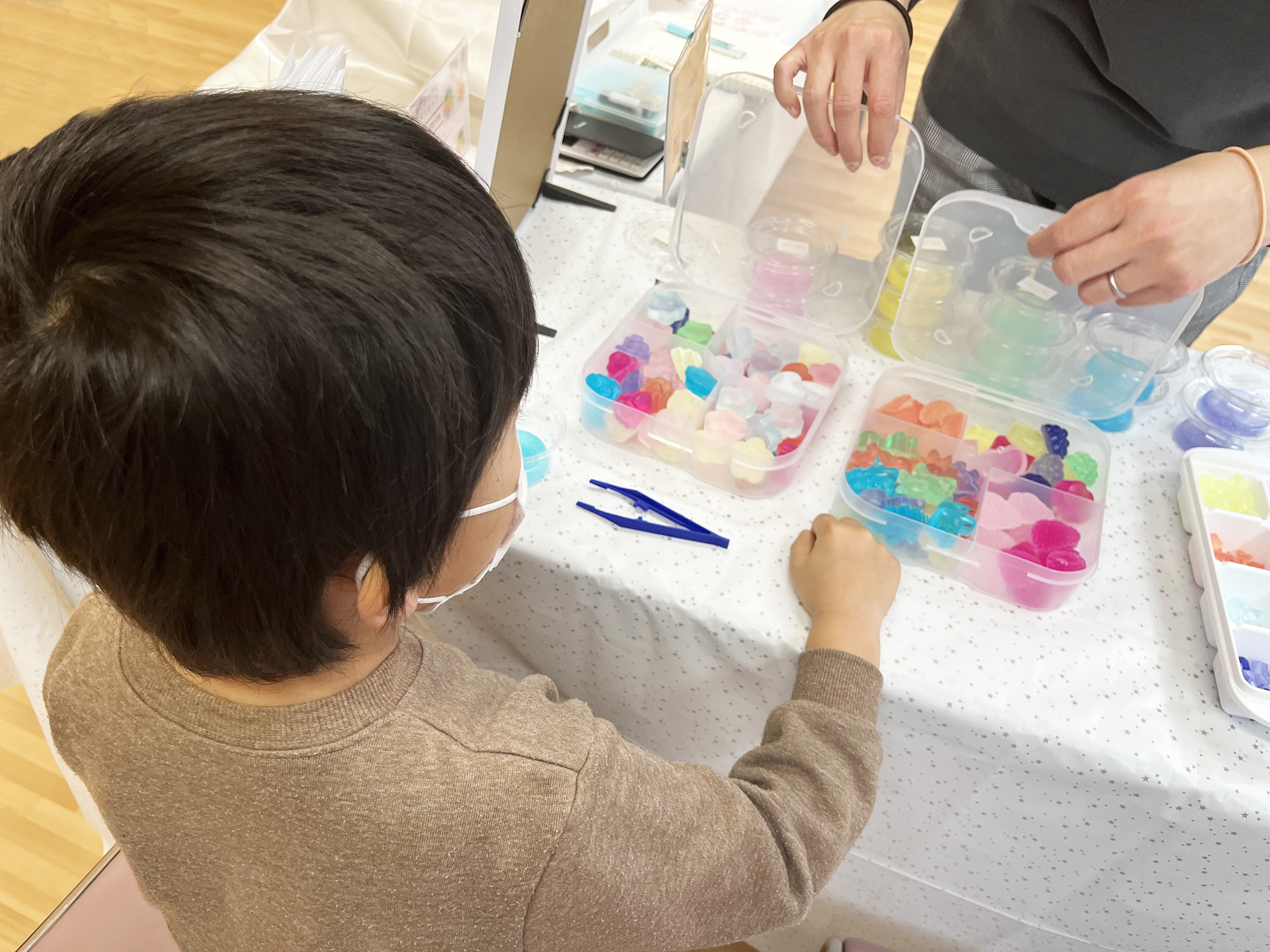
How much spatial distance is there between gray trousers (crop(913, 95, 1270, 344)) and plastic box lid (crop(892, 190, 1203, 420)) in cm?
10

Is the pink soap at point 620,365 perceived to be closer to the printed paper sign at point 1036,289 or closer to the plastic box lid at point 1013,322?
the plastic box lid at point 1013,322

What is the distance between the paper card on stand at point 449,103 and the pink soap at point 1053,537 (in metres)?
0.67

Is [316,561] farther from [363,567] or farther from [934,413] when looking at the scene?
[934,413]

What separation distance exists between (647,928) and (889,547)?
426 millimetres

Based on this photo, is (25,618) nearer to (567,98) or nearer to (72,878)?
(72,878)

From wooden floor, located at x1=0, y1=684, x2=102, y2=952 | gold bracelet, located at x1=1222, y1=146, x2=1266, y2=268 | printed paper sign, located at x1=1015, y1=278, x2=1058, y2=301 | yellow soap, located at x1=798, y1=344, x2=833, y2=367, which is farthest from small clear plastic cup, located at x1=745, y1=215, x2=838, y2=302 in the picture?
wooden floor, located at x1=0, y1=684, x2=102, y2=952

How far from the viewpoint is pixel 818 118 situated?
36.7 inches

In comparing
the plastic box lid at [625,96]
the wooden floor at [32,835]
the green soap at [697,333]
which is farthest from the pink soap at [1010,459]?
the wooden floor at [32,835]

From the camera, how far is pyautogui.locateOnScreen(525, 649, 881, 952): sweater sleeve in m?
0.53

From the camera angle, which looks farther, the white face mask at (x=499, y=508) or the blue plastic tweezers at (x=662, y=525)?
the blue plastic tweezers at (x=662, y=525)

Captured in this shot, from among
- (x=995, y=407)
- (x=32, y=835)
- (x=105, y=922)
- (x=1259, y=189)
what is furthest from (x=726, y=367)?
(x=32, y=835)

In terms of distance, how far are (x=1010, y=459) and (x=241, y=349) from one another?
75 centimetres

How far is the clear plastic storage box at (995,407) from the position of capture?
789 millimetres

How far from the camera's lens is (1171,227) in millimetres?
752
